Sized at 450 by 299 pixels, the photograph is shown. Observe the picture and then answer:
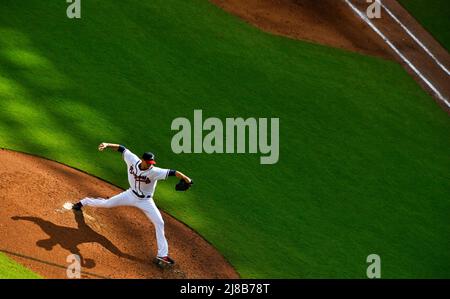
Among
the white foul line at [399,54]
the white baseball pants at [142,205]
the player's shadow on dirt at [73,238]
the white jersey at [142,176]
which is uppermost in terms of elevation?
the white foul line at [399,54]

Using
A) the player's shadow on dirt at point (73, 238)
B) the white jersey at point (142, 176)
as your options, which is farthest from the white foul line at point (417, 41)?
the player's shadow on dirt at point (73, 238)

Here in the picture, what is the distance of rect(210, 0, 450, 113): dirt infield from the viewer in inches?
792

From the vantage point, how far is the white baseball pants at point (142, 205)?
42.7 feet

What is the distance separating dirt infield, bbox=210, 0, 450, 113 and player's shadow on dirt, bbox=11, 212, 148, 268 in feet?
28.4

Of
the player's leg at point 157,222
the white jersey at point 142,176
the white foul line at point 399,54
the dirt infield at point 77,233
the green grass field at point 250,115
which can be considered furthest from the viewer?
the white foul line at point 399,54

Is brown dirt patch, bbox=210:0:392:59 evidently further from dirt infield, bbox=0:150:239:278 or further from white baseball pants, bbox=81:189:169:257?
white baseball pants, bbox=81:189:169:257

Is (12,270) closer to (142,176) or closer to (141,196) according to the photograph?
(141,196)

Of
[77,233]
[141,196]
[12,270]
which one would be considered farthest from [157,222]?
[12,270]

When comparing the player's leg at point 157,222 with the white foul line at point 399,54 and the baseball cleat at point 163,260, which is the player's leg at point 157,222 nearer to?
the baseball cleat at point 163,260

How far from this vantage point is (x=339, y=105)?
18.1 meters

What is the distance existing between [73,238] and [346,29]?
10524 mm

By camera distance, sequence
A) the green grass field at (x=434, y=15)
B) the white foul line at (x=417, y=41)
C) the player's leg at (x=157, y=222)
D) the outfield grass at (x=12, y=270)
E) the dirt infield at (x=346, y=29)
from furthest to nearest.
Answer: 1. the green grass field at (x=434, y=15)
2. the white foul line at (x=417, y=41)
3. the dirt infield at (x=346, y=29)
4. the player's leg at (x=157, y=222)
5. the outfield grass at (x=12, y=270)

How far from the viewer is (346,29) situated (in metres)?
20.7

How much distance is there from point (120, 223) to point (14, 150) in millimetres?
2531
